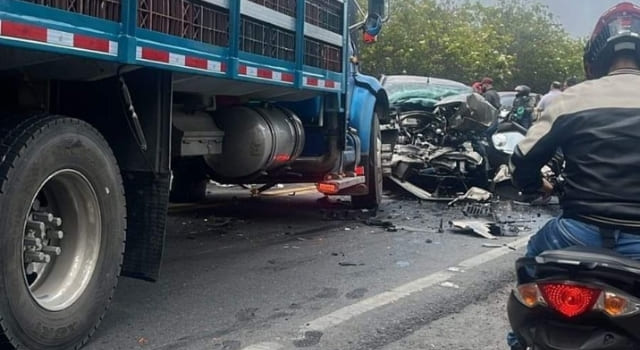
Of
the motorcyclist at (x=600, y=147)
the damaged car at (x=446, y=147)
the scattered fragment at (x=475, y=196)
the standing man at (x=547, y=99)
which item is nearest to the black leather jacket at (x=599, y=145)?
the motorcyclist at (x=600, y=147)

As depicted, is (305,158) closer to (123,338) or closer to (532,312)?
(123,338)

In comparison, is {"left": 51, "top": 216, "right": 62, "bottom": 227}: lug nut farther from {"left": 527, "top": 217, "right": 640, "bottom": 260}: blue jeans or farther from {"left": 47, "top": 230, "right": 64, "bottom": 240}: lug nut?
{"left": 527, "top": 217, "right": 640, "bottom": 260}: blue jeans

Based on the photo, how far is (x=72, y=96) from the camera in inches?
182

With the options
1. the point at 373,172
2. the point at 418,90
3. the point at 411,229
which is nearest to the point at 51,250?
the point at 411,229

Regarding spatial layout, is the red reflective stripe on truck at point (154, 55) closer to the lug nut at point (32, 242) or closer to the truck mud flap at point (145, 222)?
the truck mud flap at point (145, 222)

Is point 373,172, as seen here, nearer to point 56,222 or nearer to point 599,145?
point 56,222

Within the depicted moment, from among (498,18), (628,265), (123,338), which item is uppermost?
(498,18)

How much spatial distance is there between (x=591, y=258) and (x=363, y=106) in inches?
257

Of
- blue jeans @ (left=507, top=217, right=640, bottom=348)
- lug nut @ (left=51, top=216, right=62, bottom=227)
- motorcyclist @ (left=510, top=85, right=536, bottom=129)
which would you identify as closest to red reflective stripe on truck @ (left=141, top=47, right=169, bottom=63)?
lug nut @ (left=51, top=216, right=62, bottom=227)

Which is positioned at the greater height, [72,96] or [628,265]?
[72,96]

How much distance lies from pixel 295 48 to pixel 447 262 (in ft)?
7.26

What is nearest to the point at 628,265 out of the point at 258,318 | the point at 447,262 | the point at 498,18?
the point at 258,318

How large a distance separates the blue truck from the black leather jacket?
2.14 metres

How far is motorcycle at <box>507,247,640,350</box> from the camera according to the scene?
9.11 ft
